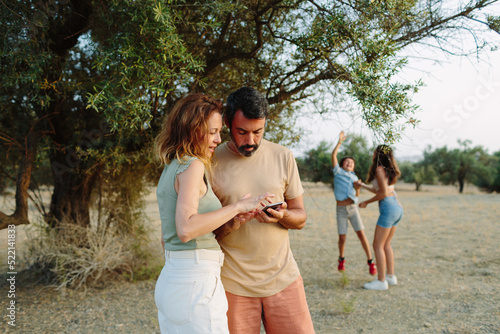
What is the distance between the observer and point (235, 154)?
2385 millimetres

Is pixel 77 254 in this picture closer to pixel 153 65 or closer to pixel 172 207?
pixel 153 65

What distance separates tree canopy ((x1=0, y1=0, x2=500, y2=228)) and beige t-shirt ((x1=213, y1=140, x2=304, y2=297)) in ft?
4.17

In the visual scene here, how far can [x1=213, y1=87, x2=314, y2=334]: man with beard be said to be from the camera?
2.21 meters

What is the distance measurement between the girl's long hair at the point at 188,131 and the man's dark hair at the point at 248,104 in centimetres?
24

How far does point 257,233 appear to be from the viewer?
89.4 inches

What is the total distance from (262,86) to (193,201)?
3828 millimetres

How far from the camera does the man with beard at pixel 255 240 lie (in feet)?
7.25

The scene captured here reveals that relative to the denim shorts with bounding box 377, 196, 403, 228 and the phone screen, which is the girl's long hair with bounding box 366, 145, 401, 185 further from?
the phone screen

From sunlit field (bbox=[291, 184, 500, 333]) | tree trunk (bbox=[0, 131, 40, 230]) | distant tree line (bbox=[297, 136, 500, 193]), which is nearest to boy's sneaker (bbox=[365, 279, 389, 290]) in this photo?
sunlit field (bbox=[291, 184, 500, 333])

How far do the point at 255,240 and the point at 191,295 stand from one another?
61cm

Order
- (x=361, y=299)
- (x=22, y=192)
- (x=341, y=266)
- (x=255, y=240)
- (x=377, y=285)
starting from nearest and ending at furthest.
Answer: (x=255, y=240), (x=22, y=192), (x=361, y=299), (x=377, y=285), (x=341, y=266)

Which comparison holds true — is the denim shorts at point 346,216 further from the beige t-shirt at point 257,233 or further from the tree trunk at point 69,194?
the beige t-shirt at point 257,233

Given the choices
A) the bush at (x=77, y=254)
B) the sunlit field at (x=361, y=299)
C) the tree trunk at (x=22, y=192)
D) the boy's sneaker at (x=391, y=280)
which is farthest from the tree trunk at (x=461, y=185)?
the tree trunk at (x=22, y=192)

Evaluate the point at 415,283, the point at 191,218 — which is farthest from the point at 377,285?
the point at 191,218
